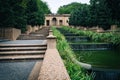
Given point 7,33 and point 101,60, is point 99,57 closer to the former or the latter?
point 101,60

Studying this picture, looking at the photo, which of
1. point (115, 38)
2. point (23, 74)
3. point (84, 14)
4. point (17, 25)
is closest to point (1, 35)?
point (17, 25)

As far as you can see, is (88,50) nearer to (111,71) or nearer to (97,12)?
(111,71)

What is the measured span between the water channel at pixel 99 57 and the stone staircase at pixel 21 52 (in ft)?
9.84

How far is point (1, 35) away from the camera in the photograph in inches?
902

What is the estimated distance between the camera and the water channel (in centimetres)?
1330

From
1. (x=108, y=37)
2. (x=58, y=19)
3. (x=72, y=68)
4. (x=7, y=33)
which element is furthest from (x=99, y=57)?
(x=58, y=19)

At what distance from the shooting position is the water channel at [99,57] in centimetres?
1330

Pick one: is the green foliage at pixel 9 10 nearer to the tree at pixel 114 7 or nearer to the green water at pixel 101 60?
the green water at pixel 101 60

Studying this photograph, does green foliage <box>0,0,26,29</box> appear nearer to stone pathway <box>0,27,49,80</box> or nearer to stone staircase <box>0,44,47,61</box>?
stone staircase <box>0,44,47,61</box>

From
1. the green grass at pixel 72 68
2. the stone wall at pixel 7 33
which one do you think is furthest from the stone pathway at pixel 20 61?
the stone wall at pixel 7 33

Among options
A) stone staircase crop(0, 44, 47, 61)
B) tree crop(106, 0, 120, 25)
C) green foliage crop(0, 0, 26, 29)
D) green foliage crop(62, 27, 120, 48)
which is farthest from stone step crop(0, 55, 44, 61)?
green foliage crop(62, 27, 120, 48)

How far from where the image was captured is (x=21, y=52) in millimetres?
13938

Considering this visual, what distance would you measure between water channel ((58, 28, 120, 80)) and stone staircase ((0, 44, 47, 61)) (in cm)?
300

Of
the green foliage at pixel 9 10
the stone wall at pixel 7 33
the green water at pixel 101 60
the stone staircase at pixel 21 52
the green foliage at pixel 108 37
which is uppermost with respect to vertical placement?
the green foliage at pixel 9 10
